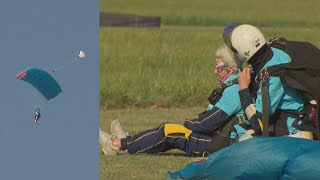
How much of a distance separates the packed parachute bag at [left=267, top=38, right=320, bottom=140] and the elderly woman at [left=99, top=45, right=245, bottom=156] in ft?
4.45

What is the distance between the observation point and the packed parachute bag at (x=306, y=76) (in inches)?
408

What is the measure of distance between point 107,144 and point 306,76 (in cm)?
298

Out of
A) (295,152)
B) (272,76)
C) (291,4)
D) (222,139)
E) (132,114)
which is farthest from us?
(291,4)

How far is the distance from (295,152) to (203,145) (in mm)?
2591

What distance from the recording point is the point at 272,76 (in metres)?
10.4

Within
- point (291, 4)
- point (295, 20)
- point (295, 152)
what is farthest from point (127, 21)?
point (295, 152)

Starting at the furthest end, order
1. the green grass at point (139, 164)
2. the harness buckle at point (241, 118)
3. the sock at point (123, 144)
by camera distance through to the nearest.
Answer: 1. the sock at point (123, 144)
2. the harness buckle at point (241, 118)
3. the green grass at point (139, 164)

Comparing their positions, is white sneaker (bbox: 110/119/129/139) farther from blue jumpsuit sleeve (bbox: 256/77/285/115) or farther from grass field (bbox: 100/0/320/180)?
blue jumpsuit sleeve (bbox: 256/77/285/115)

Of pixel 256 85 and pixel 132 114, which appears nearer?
pixel 256 85

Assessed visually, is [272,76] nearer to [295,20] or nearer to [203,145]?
[203,145]

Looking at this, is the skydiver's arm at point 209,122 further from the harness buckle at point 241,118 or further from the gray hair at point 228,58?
the gray hair at point 228,58

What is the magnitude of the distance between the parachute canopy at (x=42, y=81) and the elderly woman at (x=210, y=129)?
152 cm

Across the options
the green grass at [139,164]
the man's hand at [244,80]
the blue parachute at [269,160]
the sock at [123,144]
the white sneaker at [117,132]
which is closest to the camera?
the blue parachute at [269,160]

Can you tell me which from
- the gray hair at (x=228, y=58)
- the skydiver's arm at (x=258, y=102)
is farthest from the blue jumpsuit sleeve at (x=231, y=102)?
the skydiver's arm at (x=258, y=102)
